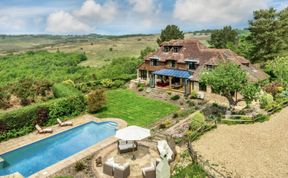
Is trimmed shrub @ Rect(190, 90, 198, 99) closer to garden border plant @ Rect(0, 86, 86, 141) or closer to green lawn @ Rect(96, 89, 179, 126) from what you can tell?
green lawn @ Rect(96, 89, 179, 126)

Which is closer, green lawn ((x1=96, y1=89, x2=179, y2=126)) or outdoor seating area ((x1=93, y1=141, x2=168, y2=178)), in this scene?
outdoor seating area ((x1=93, y1=141, x2=168, y2=178))

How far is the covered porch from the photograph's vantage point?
1762 inches

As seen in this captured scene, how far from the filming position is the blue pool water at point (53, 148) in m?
25.0

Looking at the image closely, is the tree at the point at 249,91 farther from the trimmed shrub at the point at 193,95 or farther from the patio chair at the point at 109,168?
the patio chair at the point at 109,168

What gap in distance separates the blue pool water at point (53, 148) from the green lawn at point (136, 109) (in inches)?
122

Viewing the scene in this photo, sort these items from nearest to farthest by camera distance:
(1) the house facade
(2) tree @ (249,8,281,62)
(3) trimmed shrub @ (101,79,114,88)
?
(1) the house facade < (3) trimmed shrub @ (101,79,114,88) < (2) tree @ (249,8,281,62)

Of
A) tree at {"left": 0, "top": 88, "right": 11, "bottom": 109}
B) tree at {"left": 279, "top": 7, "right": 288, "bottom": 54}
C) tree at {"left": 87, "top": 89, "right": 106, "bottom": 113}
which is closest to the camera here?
tree at {"left": 87, "top": 89, "right": 106, "bottom": 113}

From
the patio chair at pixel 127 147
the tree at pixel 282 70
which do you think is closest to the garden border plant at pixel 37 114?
the patio chair at pixel 127 147

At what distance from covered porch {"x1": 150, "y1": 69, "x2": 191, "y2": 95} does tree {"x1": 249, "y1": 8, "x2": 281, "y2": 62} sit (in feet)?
75.4

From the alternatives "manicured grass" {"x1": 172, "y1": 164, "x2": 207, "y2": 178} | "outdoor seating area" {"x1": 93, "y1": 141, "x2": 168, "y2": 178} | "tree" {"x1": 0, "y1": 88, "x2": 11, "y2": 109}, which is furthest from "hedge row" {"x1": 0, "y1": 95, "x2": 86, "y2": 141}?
"manicured grass" {"x1": 172, "y1": 164, "x2": 207, "y2": 178}

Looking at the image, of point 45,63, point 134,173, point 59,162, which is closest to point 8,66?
point 45,63

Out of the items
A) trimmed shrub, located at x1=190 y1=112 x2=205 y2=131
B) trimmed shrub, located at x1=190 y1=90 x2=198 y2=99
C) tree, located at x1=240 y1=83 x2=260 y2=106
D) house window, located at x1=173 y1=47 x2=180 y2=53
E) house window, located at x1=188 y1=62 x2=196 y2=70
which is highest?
house window, located at x1=173 y1=47 x2=180 y2=53

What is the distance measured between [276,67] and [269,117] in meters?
15.1

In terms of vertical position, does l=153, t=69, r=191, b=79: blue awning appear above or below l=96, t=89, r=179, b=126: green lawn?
above
